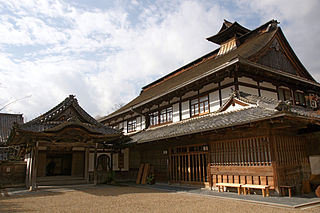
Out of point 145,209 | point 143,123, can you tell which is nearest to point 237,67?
point 145,209

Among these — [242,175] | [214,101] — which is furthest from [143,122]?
[242,175]

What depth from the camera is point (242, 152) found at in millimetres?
10500

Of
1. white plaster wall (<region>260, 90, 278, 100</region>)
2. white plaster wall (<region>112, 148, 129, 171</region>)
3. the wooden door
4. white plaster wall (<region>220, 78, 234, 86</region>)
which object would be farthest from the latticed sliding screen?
the wooden door

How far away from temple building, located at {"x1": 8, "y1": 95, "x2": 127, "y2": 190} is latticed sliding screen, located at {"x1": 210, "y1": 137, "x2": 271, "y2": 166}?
6.85 metres

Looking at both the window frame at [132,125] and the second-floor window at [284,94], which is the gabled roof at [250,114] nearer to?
the second-floor window at [284,94]

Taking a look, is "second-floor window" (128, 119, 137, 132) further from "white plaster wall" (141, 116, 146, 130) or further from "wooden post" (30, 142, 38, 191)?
"wooden post" (30, 142, 38, 191)

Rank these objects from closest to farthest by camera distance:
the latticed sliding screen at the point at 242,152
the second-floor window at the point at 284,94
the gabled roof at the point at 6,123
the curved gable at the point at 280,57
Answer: the latticed sliding screen at the point at 242,152, the curved gable at the point at 280,57, the second-floor window at the point at 284,94, the gabled roof at the point at 6,123

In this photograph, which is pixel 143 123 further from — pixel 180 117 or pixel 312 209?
pixel 312 209

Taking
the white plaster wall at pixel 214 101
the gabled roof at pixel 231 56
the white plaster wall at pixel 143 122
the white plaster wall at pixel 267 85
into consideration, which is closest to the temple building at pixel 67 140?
the white plaster wall at pixel 143 122

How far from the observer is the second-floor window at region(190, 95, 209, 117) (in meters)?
14.0

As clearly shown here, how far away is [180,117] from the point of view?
15.8 metres

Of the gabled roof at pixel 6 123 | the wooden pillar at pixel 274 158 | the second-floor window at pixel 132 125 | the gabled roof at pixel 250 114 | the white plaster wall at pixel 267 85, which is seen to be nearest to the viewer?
the gabled roof at pixel 250 114

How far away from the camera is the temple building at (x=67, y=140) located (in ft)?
44.7

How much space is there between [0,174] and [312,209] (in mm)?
16309
